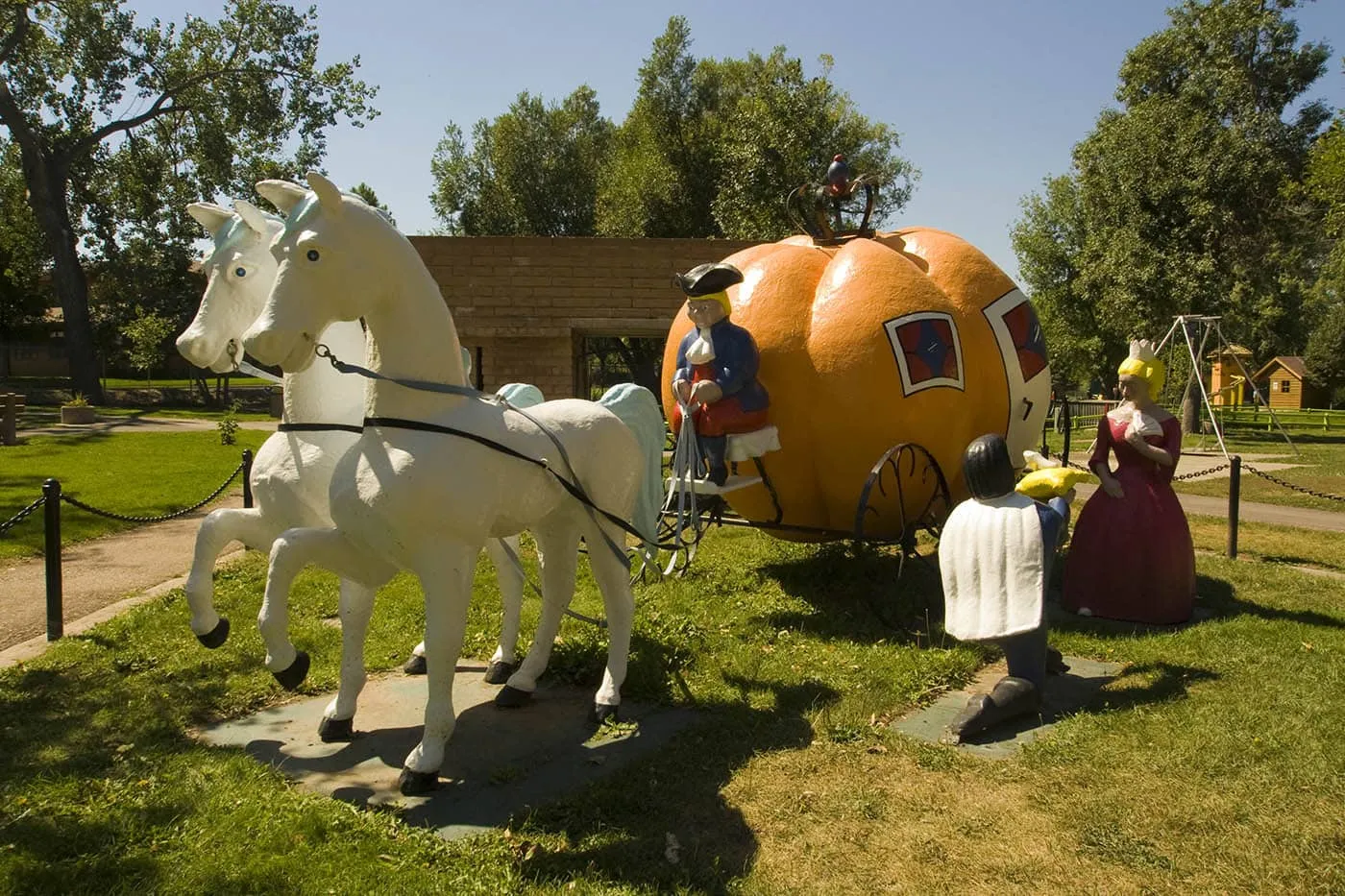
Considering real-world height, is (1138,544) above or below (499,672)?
above

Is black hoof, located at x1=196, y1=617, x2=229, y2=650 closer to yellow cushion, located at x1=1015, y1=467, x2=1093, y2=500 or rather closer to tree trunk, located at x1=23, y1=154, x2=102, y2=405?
yellow cushion, located at x1=1015, y1=467, x2=1093, y2=500

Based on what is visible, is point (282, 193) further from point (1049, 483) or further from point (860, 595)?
point (860, 595)

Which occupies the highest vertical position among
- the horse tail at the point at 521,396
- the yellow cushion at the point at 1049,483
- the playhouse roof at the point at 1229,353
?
the playhouse roof at the point at 1229,353

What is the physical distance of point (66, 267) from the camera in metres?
30.8

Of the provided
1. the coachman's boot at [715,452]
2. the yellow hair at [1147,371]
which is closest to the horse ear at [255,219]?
the coachman's boot at [715,452]

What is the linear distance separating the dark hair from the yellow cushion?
374mm

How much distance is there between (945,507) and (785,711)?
2.66 m

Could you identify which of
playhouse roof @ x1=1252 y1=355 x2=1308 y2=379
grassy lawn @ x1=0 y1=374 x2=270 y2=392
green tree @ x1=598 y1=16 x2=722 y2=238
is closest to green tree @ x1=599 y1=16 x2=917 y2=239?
green tree @ x1=598 y1=16 x2=722 y2=238

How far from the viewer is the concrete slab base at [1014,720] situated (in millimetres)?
4590

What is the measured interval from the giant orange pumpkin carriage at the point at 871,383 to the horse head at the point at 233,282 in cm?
271

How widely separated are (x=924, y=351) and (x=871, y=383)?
1.47 feet

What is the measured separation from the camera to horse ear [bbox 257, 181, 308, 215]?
12.6 ft

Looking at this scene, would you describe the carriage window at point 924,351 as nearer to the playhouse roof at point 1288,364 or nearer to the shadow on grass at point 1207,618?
the shadow on grass at point 1207,618

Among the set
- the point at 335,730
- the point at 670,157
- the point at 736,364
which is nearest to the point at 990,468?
the point at 736,364
